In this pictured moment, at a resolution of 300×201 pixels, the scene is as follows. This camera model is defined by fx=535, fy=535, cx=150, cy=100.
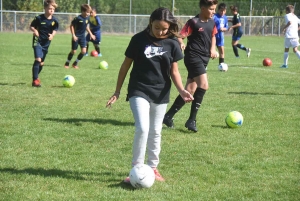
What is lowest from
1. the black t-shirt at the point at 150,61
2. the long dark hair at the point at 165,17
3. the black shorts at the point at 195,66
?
the black shorts at the point at 195,66

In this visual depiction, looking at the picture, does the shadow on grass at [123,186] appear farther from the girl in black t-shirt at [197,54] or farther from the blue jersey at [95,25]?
the blue jersey at [95,25]

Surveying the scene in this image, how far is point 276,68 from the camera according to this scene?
18719mm

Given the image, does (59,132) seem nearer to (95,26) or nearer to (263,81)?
(263,81)

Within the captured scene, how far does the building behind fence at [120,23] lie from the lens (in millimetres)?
39500

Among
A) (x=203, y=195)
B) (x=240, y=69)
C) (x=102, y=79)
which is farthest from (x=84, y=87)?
(x=203, y=195)

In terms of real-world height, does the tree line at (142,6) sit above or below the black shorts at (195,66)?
above

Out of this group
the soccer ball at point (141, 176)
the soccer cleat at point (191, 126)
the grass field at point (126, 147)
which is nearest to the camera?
the soccer ball at point (141, 176)

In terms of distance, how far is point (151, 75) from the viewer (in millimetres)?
5527

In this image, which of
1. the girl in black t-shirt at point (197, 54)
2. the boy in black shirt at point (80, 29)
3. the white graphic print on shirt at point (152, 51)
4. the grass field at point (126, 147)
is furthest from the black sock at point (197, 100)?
the boy in black shirt at point (80, 29)

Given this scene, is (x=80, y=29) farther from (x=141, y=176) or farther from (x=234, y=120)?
(x=141, y=176)

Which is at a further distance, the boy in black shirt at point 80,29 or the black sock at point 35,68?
the boy in black shirt at point 80,29

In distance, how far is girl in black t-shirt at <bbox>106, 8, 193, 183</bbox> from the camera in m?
5.38

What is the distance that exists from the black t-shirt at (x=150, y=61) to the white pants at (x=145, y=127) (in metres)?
0.08

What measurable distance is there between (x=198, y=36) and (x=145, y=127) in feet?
11.5
